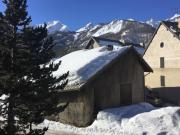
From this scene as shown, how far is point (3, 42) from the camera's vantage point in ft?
56.3

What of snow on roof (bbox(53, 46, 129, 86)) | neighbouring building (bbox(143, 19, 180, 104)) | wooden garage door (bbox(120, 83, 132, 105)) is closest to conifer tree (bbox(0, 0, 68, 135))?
snow on roof (bbox(53, 46, 129, 86))

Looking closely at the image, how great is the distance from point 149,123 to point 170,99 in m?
25.3

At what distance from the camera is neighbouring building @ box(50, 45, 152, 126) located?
25.0 meters

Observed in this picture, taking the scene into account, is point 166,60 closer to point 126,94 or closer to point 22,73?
point 126,94

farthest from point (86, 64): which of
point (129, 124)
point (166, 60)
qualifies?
point (166, 60)

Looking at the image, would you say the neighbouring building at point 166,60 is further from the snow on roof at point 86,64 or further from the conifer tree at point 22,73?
the conifer tree at point 22,73

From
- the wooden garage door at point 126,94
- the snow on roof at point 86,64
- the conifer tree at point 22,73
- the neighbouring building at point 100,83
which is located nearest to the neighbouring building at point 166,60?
the neighbouring building at point 100,83

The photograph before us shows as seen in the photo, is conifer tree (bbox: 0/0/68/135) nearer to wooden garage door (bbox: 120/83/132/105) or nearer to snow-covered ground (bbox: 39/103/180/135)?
snow-covered ground (bbox: 39/103/180/135)

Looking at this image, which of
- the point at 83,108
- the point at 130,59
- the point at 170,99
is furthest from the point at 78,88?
the point at 170,99

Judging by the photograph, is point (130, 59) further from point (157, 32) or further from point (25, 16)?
point (157, 32)

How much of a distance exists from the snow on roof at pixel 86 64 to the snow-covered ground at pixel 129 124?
2.71 meters

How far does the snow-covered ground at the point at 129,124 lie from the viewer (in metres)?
20.9

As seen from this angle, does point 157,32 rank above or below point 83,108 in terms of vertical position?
above

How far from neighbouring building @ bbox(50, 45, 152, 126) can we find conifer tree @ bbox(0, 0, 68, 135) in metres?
6.90
